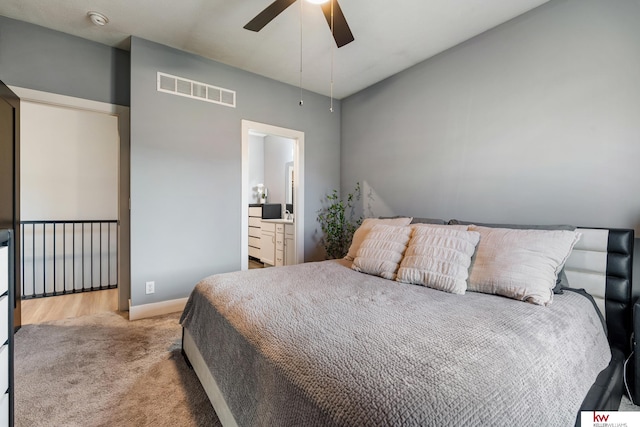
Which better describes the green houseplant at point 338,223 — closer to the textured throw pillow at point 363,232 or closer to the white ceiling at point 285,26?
the textured throw pillow at point 363,232

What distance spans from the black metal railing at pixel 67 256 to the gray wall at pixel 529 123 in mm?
4202

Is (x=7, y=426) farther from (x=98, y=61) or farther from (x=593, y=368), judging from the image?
(x=98, y=61)

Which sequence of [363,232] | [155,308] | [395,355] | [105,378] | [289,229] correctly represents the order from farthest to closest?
[289,229] → [155,308] → [363,232] → [105,378] → [395,355]

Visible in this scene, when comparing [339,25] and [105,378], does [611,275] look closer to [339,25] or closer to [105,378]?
[339,25]

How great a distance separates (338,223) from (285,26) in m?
2.35

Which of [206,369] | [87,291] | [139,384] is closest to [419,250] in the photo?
[206,369]

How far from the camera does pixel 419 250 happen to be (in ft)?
6.30

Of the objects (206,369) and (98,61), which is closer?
(206,369)

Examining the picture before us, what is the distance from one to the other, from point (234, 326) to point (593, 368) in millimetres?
1663

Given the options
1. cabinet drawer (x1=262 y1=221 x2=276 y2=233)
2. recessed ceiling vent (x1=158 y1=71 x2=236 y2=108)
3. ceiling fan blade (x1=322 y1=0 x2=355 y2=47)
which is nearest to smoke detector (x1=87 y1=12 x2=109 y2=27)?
recessed ceiling vent (x1=158 y1=71 x2=236 y2=108)

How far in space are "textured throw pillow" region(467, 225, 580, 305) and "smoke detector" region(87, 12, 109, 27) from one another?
348 cm

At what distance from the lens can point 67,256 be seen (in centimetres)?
392

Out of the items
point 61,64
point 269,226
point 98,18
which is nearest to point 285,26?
point 98,18

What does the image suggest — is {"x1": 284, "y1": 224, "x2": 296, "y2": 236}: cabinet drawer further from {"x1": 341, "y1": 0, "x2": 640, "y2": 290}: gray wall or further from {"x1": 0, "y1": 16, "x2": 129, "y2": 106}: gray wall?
{"x1": 0, "y1": 16, "x2": 129, "y2": 106}: gray wall
